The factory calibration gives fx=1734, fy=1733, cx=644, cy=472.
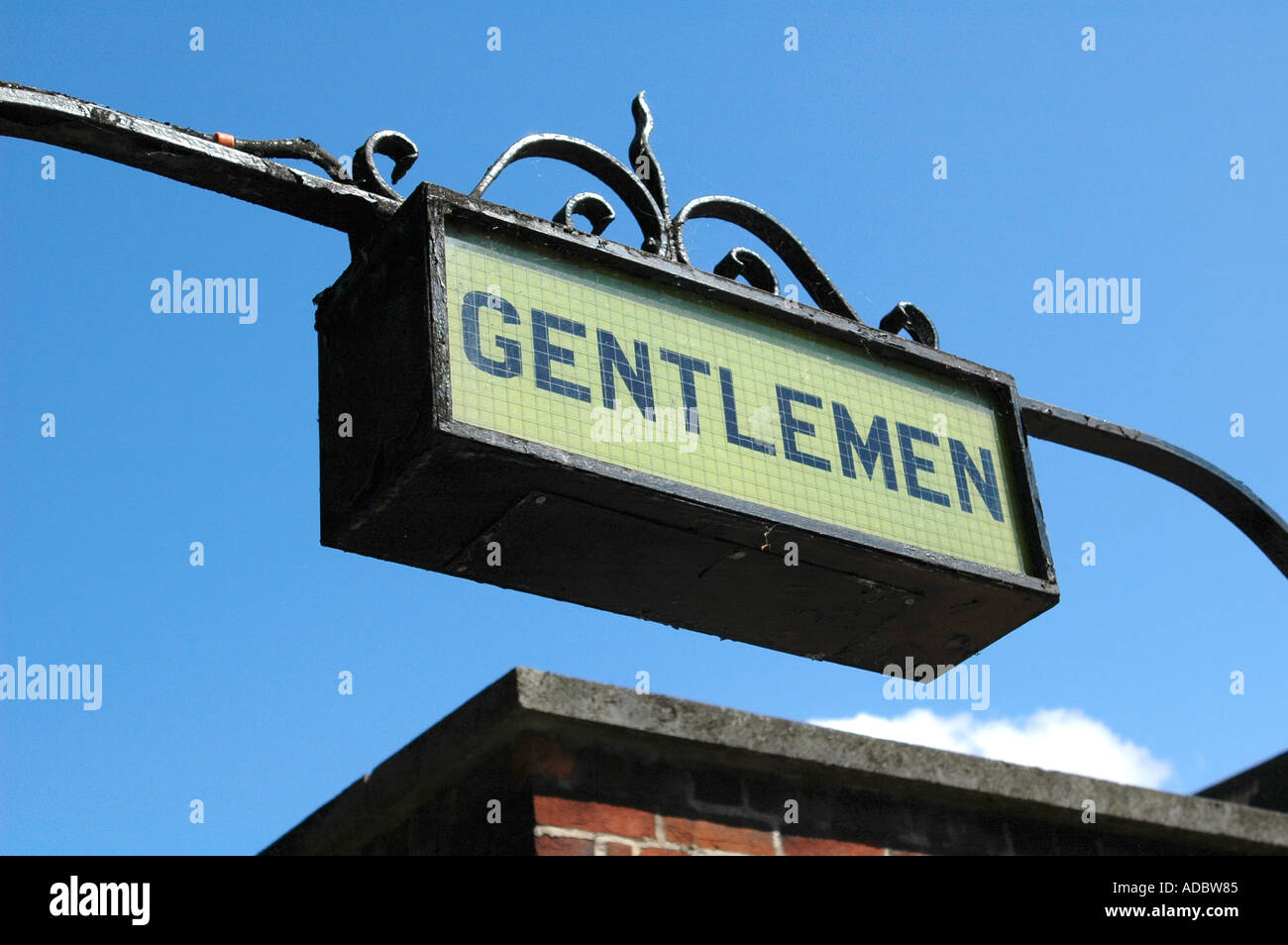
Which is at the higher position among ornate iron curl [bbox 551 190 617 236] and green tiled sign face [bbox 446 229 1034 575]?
ornate iron curl [bbox 551 190 617 236]

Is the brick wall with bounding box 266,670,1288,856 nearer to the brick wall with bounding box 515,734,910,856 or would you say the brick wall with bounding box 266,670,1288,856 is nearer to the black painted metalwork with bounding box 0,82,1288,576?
the brick wall with bounding box 515,734,910,856

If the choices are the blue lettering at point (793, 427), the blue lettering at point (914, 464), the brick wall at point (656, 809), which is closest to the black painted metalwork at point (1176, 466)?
the blue lettering at point (914, 464)

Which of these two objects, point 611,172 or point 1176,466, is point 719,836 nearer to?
point 611,172

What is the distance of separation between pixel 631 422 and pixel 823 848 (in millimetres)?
1100

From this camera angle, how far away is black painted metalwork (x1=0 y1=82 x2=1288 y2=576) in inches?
159

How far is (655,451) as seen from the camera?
4180 millimetres

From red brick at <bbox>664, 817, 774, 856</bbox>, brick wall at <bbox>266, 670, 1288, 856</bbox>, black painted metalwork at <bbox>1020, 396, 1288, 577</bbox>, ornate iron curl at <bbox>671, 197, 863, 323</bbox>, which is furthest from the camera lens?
black painted metalwork at <bbox>1020, 396, 1288, 577</bbox>

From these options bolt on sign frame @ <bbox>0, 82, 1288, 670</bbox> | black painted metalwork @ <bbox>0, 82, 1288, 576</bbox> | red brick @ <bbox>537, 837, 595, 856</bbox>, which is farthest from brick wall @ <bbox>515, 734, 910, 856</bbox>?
black painted metalwork @ <bbox>0, 82, 1288, 576</bbox>

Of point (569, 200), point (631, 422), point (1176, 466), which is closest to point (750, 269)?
point (569, 200)

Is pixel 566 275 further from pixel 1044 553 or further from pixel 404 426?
pixel 1044 553

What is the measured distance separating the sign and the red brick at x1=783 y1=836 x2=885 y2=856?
776 mm

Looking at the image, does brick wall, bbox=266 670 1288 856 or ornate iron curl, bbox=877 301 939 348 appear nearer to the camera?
brick wall, bbox=266 670 1288 856
